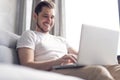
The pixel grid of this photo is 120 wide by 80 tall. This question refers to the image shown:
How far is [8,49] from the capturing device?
5.03 ft

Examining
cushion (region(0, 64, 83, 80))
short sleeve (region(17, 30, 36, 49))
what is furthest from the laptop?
cushion (region(0, 64, 83, 80))

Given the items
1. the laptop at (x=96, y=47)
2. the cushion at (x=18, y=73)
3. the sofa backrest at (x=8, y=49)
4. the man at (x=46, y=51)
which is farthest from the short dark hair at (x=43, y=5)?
the cushion at (x=18, y=73)

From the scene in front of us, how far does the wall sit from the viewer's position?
2.41 m

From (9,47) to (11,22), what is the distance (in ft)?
3.07

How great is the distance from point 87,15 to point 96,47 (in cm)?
127

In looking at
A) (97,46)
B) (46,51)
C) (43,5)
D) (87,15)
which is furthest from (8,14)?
(97,46)

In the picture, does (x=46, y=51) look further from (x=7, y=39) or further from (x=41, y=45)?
(x=7, y=39)

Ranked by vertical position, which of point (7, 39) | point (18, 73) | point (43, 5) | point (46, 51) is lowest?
point (46, 51)

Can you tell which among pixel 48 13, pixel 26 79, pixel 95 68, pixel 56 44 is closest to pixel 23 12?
pixel 48 13

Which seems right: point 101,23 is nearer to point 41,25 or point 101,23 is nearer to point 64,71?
point 41,25

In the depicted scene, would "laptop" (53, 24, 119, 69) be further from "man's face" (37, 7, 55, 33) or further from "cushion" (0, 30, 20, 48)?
"man's face" (37, 7, 55, 33)

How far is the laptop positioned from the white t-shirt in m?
0.33

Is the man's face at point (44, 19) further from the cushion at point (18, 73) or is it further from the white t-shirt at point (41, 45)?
the cushion at point (18, 73)

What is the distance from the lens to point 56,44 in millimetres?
1792
